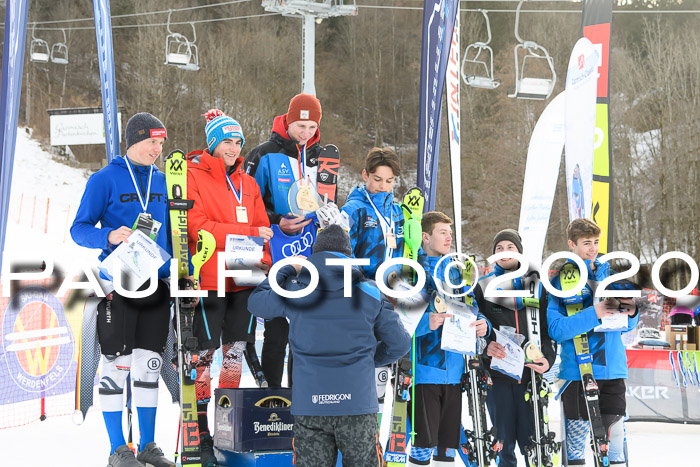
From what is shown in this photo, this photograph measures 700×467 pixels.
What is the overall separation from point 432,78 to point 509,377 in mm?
2539

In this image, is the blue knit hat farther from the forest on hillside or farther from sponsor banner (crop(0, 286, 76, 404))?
the forest on hillside

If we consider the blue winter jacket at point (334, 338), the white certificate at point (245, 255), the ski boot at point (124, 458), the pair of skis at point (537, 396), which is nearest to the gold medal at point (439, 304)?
the pair of skis at point (537, 396)

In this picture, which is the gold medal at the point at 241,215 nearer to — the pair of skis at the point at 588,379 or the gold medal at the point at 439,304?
the gold medal at the point at 439,304

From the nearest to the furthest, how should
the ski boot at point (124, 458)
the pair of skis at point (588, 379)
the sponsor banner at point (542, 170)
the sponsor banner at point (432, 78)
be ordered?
the ski boot at point (124, 458), the pair of skis at point (588, 379), the sponsor banner at point (432, 78), the sponsor banner at point (542, 170)

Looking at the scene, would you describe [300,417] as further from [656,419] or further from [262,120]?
[262,120]

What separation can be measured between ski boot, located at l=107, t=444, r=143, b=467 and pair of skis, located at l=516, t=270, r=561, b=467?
208cm

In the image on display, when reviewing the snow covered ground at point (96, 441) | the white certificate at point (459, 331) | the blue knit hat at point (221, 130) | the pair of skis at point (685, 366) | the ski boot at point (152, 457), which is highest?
the blue knit hat at point (221, 130)

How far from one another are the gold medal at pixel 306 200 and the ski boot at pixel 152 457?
1.50 m

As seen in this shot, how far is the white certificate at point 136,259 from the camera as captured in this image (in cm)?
383

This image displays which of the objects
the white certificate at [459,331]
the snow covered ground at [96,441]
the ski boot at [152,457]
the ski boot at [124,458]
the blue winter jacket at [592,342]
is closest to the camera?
the ski boot at [124,458]

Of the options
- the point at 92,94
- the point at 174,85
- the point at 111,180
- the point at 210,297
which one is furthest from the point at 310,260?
the point at 92,94

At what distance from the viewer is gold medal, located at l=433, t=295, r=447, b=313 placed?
13.5 feet

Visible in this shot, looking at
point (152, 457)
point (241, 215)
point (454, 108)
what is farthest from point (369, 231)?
point (454, 108)

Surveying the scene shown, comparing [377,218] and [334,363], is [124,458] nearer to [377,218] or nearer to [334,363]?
[334,363]
